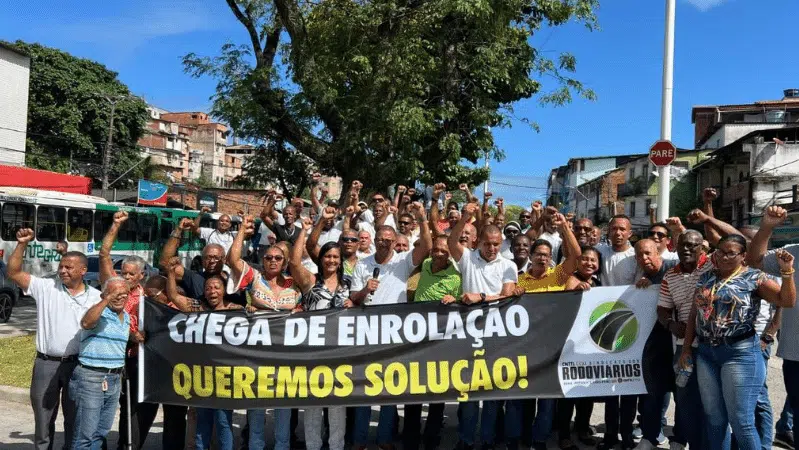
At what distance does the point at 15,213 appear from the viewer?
18609 millimetres

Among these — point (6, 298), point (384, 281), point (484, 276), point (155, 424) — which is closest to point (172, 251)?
point (155, 424)

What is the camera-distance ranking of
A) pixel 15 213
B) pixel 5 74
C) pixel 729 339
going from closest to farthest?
pixel 729 339, pixel 15 213, pixel 5 74

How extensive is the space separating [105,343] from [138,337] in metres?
0.57

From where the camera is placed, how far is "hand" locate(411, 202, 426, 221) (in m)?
6.18

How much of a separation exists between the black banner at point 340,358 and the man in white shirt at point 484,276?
0.19 m

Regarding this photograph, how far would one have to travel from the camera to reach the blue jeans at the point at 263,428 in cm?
526

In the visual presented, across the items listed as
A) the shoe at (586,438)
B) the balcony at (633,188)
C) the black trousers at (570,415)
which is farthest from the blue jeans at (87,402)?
the balcony at (633,188)

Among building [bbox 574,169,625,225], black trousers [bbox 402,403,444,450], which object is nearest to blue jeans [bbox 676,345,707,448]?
black trousers [bbox 402,403,444,450]

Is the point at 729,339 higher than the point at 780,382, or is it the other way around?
the point at 729,339

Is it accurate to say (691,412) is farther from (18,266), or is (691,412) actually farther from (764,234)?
(18,266)

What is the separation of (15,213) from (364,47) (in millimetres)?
11775

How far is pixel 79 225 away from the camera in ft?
69.2

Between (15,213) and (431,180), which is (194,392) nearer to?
(431,180)

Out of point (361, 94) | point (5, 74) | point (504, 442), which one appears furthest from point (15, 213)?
point (5, 74)
